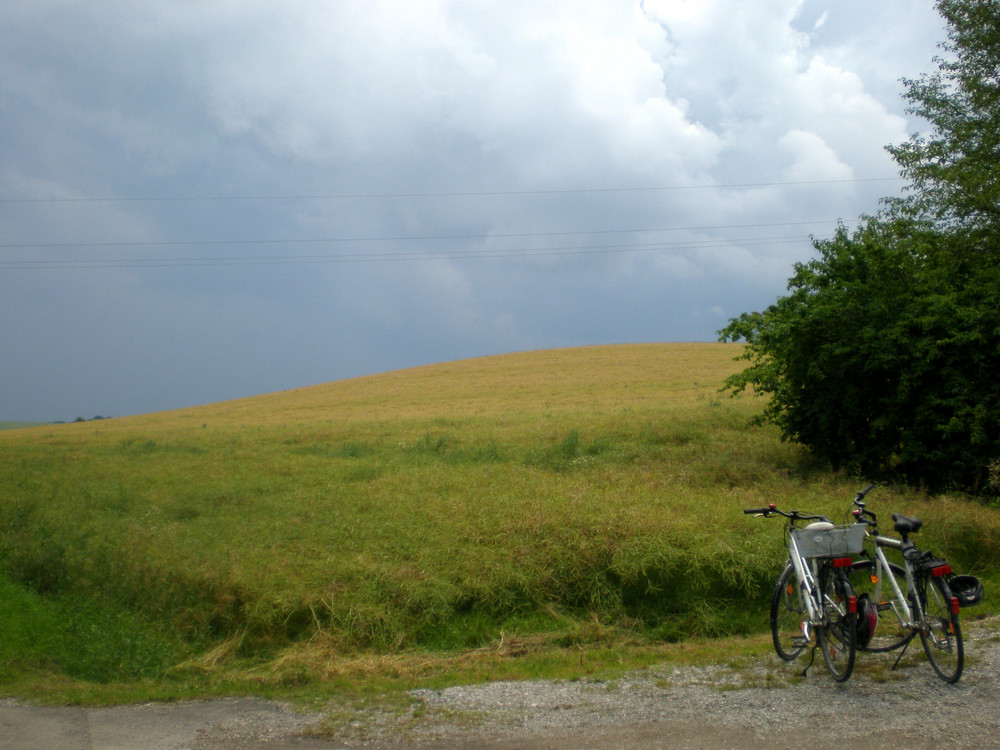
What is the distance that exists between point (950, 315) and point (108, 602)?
14.7 metres

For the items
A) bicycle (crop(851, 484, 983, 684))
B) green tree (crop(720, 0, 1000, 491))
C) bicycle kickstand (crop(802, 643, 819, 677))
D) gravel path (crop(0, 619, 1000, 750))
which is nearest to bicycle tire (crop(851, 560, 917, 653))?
bicycle (crop(851, 484, 983, 684))

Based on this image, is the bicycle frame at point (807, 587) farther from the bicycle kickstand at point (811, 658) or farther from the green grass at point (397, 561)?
the green grass at point (397, 561)

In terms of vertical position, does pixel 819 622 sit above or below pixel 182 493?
below

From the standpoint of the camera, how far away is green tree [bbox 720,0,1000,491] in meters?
13.4

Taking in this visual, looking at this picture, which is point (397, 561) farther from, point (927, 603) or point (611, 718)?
point (927, 603)

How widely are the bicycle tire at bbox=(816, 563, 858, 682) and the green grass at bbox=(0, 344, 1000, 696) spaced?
1.72 metres

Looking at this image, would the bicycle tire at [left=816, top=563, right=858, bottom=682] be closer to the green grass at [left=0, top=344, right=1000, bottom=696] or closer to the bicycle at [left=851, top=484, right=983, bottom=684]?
the bicycle at [left=851, top=484, right=983, bottom=684]

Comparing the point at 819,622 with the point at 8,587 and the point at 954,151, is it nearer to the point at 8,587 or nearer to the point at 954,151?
the point at 8,587

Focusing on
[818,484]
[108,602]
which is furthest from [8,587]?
[818,484]

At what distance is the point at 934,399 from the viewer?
44.5ft

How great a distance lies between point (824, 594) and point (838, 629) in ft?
0.98

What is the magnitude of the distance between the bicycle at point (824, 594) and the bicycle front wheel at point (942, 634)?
57 cm

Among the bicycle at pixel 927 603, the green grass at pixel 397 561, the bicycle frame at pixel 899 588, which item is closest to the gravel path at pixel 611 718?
the bicycle at pixel 927 603

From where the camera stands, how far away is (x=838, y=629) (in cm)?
579
